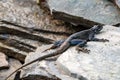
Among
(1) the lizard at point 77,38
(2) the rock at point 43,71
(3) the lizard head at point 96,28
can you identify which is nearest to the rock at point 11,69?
(1) the lizard at point 77,38

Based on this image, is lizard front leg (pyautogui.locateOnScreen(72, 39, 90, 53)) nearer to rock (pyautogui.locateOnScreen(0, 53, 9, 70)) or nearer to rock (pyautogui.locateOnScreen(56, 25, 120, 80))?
rock (pyautogui.locateOnScreen(56, 25, 120, 80))

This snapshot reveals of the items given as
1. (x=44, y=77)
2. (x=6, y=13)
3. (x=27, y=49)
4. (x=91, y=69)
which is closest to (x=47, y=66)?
(x=44, y=77)

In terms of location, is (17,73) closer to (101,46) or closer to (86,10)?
(101,46)

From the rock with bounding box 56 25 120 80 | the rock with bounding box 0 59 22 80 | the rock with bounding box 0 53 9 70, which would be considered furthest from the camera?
the rock with bounding box 0 53 9 70

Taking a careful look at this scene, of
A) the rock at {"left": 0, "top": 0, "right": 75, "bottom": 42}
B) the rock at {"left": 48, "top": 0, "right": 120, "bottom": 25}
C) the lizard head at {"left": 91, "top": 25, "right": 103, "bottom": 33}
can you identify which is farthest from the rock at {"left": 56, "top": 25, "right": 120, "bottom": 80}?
the rock at {"left": 0, "top": 0, "right": 75, "bottom": 42}

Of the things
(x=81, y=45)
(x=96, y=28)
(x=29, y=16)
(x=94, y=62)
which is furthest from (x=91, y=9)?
(x=94, y=62)

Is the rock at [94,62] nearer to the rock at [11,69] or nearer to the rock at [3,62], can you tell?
the rock at [11,69]

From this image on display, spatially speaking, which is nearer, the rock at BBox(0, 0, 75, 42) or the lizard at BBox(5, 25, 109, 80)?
the lizard at BBox(5, 25, 109, 80)
